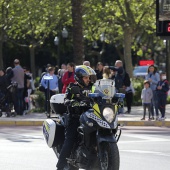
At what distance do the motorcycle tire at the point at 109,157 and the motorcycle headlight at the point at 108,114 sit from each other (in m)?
0.32

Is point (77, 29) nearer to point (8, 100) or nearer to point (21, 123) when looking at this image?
point (8, 100)

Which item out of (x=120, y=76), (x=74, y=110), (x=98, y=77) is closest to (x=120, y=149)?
(x=74, y=110)

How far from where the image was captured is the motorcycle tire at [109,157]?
31.1 ft

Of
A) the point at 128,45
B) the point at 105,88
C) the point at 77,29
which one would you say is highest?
the point at 77,29

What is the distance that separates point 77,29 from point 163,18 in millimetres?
4348

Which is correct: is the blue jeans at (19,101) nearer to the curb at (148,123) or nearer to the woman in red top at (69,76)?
the woman in red top at (69,76)

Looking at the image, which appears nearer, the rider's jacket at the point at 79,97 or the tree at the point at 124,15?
the rider's jacket at the point at 79,97

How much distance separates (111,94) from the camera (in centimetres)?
988

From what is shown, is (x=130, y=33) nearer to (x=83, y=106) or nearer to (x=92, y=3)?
(x=92, y=3)

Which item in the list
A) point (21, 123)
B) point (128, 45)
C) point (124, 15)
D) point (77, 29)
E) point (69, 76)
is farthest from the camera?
point (128, 45)

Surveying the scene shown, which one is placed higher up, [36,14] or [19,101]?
[36,14]

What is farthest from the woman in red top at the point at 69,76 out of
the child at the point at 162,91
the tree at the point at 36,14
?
the tree at the point at 36,14

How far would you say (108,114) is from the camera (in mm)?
9703

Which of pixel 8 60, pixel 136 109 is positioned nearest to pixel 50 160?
pixel 136 109
